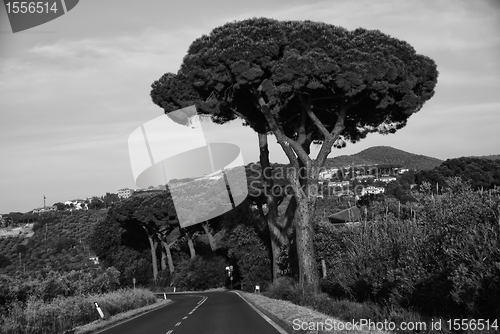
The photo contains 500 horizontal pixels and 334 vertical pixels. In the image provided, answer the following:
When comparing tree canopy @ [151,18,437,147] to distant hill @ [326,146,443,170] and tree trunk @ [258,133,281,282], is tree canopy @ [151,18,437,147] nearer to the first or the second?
tree trunk @ [258,133,281,282]

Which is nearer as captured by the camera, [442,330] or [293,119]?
[442,330]

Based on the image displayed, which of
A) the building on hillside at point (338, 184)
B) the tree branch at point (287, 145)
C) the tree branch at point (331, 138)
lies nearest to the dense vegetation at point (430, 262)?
A: the tree branch at point (331, 138)

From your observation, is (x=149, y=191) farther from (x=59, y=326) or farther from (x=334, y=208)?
(x=59, y=326)

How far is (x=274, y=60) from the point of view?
77.8 feet

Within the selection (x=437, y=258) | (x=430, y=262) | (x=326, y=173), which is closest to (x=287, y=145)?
(x=430, y=262)

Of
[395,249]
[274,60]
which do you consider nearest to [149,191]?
[274,60]

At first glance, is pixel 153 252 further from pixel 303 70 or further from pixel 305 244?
pixel 303 70

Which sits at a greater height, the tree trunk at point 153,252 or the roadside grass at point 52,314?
the roadside grass at point 52,314

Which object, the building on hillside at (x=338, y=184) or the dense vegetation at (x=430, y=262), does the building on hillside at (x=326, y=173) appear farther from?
the dense vegetation at (x=430, y=262)

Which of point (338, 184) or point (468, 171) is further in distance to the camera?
point (338, 184)

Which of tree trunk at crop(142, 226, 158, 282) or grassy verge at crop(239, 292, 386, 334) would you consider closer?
grassy verge at crop(239, 292, 386, 334)

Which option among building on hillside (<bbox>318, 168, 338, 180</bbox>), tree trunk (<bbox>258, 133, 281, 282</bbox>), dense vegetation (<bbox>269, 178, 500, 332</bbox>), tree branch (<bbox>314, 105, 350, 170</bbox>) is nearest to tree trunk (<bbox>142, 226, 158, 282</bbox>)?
building on hillside (<bbox>318, 168, 338, 180</bbox>)

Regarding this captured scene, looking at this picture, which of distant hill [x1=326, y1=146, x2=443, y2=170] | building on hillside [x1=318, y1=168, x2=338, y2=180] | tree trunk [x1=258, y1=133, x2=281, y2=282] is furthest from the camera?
distant hill [x1=326, y1=146, x2=443, y2=170]

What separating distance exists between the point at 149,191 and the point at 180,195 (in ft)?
28.8
